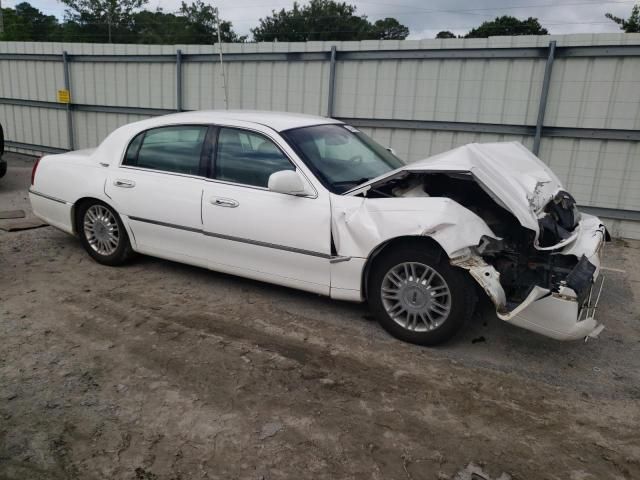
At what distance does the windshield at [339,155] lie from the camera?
4.25m

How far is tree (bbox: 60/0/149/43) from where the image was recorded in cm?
4553

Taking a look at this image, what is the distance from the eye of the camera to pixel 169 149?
16.0 feet

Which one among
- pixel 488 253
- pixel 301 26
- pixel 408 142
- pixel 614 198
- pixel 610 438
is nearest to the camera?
pixel 610 438

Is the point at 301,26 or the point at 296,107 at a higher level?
the point at 301,26

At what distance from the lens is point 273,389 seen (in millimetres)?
3238

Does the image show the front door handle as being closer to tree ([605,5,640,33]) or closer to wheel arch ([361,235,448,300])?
wheel arch ([361,235,448,300])

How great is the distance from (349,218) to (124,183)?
2.40 metres

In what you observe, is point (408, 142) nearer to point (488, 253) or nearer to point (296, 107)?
point (296, 107)

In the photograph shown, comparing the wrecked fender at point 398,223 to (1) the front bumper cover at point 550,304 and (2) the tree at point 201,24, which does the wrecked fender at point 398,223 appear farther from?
(2) the tree at point 201,24

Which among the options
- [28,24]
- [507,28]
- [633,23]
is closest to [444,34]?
[507,28]

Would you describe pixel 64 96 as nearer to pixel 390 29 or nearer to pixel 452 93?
pixel 452 93

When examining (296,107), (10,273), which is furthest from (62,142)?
(10,273)

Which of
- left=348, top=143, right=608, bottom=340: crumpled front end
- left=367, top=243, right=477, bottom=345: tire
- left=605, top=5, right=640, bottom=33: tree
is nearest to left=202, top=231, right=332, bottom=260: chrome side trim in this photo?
left=367, top=243, right=477, bottom=345: tire

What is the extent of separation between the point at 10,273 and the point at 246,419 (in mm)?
3498
